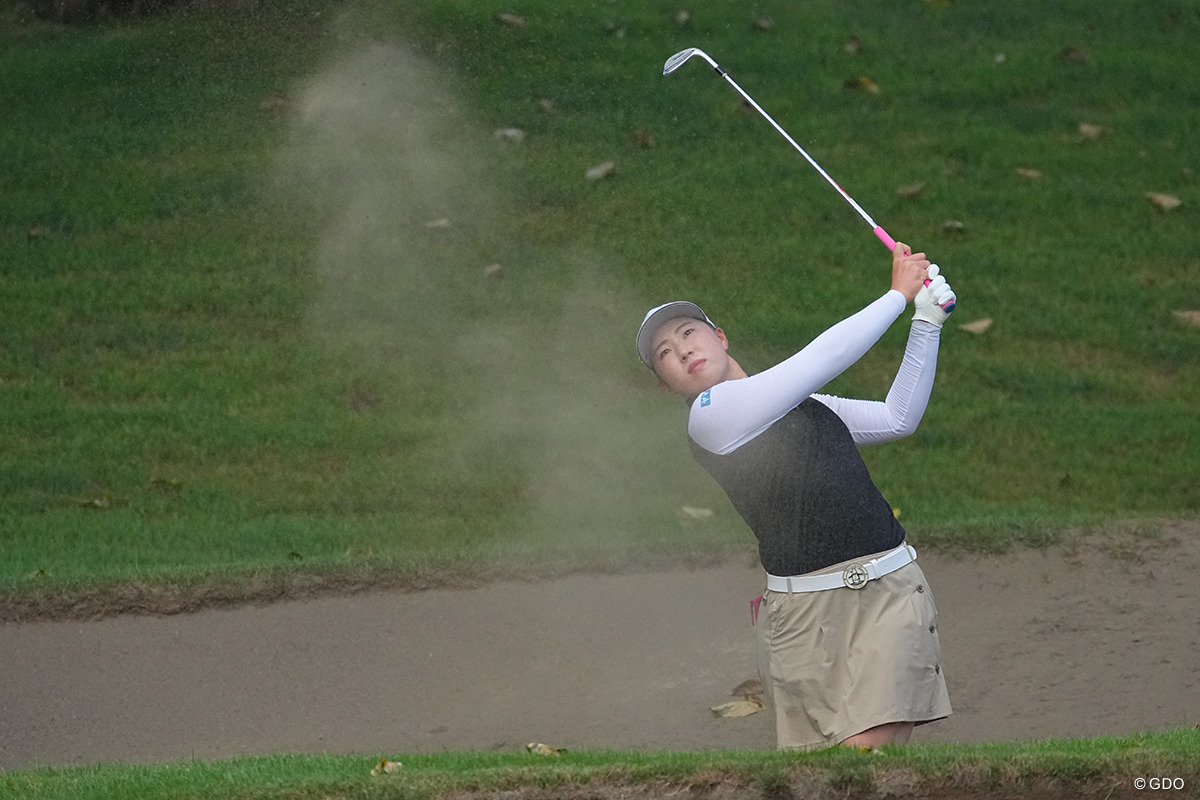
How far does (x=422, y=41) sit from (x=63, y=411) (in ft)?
13.7

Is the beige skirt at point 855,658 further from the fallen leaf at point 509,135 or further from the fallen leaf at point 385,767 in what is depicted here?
the fallen leaf at point 509,135

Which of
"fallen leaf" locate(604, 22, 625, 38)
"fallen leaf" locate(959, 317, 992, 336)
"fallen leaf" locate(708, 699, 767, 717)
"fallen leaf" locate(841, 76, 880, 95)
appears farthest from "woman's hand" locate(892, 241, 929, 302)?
"fallen leaf" locate(604, 22, 625, 38)

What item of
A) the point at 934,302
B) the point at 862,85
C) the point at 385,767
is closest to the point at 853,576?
the point at 934,302

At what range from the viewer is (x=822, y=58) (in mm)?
11328

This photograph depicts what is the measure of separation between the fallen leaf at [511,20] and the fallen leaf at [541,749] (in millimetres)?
6886

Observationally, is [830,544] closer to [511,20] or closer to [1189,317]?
[1189,317]

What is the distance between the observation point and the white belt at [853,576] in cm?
Answer: 365

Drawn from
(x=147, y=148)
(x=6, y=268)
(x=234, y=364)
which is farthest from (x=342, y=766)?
(x=147, y=148)

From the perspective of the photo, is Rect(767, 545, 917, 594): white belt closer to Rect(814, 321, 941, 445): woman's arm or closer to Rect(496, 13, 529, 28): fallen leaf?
Rect(814, 321, 941, 445): woman's arm

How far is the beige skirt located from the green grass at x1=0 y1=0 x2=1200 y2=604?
9.96ft

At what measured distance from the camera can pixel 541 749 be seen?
16.9ft

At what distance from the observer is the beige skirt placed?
11.8ft

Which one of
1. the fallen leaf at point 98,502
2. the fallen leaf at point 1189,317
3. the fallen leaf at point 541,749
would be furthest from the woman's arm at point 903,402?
the fallen leaf at point 1189,317

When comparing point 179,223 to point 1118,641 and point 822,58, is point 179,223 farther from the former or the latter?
point 1118,641
